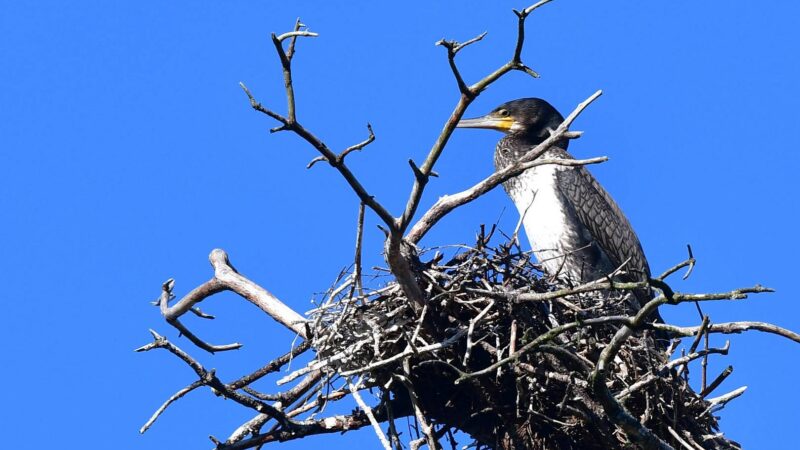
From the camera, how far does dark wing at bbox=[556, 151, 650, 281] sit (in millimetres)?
7379

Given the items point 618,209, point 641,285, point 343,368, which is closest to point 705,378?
point 641,285

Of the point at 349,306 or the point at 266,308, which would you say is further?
the point at 266,308

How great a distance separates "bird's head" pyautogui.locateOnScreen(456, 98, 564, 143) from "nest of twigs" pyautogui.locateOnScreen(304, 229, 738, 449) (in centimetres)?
299

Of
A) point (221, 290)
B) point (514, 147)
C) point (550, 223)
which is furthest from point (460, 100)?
point (514, 147)

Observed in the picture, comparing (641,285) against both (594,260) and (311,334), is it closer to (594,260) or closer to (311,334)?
(311,334)

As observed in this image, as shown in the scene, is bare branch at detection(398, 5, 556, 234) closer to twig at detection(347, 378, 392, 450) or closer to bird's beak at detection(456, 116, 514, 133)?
twig at detection(347, 378, 392, 450)

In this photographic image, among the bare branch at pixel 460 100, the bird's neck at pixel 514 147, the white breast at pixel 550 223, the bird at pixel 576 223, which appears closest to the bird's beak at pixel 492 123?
the bird's neck at pixel 514 147

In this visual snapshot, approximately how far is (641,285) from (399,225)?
37.0 inches

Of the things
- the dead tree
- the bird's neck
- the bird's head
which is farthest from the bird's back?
the dead tree

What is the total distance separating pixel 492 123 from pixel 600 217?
1.36 m

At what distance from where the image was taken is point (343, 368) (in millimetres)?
5055

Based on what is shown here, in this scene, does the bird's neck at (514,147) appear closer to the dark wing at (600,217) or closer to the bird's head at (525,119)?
the bird's head at (525,119)

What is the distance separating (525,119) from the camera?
826cm

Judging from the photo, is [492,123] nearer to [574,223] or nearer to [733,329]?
[574,223]
